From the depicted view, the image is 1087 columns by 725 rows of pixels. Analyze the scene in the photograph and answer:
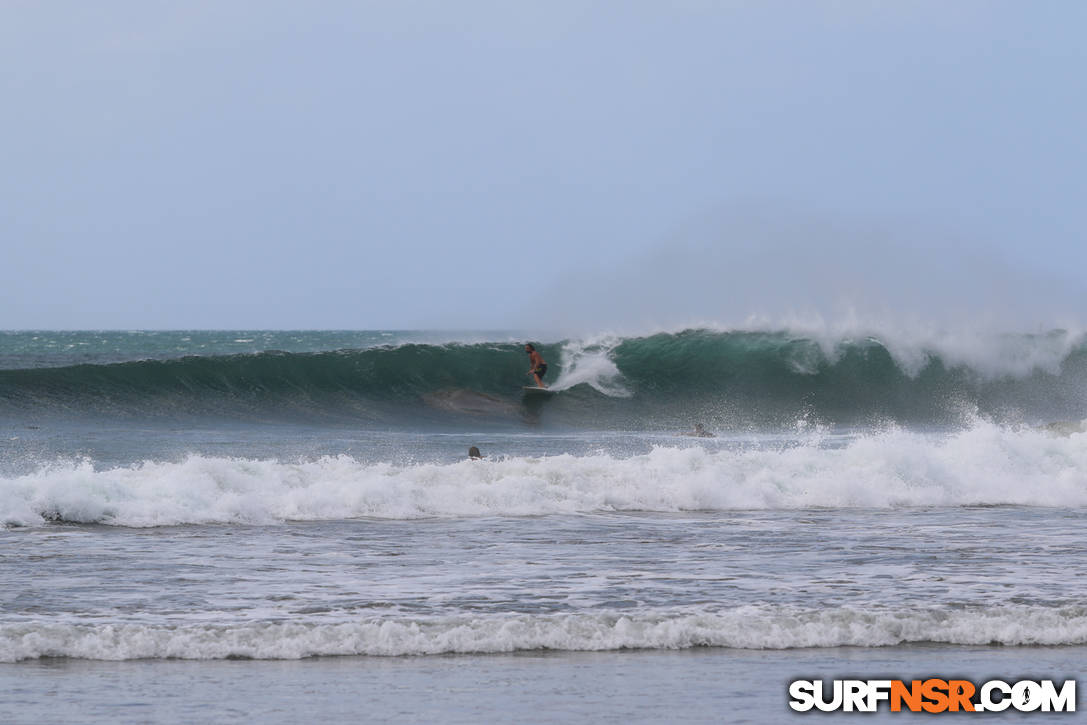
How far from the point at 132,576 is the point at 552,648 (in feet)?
12.0

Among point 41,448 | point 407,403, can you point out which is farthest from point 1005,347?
point 41,448

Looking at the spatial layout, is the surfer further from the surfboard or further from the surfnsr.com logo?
the surfnsr.com logo

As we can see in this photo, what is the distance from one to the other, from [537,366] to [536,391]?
1091 millimetres

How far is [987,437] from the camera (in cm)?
1769

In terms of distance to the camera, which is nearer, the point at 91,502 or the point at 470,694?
the point at 470,694

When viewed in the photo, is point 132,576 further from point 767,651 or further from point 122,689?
point 767,651

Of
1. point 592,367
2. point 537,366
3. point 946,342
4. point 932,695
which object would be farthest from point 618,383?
point 932,695

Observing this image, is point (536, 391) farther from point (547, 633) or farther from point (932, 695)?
point (932, 695)

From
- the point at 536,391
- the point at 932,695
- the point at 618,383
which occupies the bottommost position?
the point at 932,695

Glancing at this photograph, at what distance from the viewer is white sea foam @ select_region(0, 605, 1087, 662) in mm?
7086

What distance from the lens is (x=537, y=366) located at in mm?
28328

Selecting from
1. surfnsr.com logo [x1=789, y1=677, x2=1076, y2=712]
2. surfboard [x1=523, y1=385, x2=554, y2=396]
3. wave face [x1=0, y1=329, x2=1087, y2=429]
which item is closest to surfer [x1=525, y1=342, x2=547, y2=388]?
surfboard [x1=523, y1=385, x2=554, y2=396]

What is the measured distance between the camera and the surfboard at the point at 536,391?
29094 millimetres

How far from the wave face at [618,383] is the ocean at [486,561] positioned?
215 millimetres
